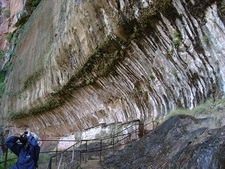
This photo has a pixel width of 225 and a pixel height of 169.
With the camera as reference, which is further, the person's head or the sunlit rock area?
the sunlit rock area

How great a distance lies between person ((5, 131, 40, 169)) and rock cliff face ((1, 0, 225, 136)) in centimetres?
433

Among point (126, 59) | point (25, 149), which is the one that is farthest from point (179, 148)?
point (126, 59)

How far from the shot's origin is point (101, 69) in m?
10.8

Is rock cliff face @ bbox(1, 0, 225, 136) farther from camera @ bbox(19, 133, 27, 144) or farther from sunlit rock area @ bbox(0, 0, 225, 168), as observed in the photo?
camera @ bbox(19, 133, 27, 144)

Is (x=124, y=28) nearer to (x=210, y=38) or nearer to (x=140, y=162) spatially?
(x=210, y=38)

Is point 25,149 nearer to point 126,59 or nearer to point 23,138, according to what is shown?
point 23,138

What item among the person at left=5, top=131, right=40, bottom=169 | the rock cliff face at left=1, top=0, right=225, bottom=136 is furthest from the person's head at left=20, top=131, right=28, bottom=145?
the rock cliff face at left=1, top=0, right=225, bottom=136

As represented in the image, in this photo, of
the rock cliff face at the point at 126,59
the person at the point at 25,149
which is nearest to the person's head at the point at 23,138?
the person at the point at 25,149

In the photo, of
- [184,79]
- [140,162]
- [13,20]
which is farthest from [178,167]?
[13,20]

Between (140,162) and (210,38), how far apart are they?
3.13 metres

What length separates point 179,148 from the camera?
5570 mm

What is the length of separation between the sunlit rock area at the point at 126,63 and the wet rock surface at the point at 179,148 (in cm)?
9

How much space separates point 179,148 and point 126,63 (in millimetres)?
4654

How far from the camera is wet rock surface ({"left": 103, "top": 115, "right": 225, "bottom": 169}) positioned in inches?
172
